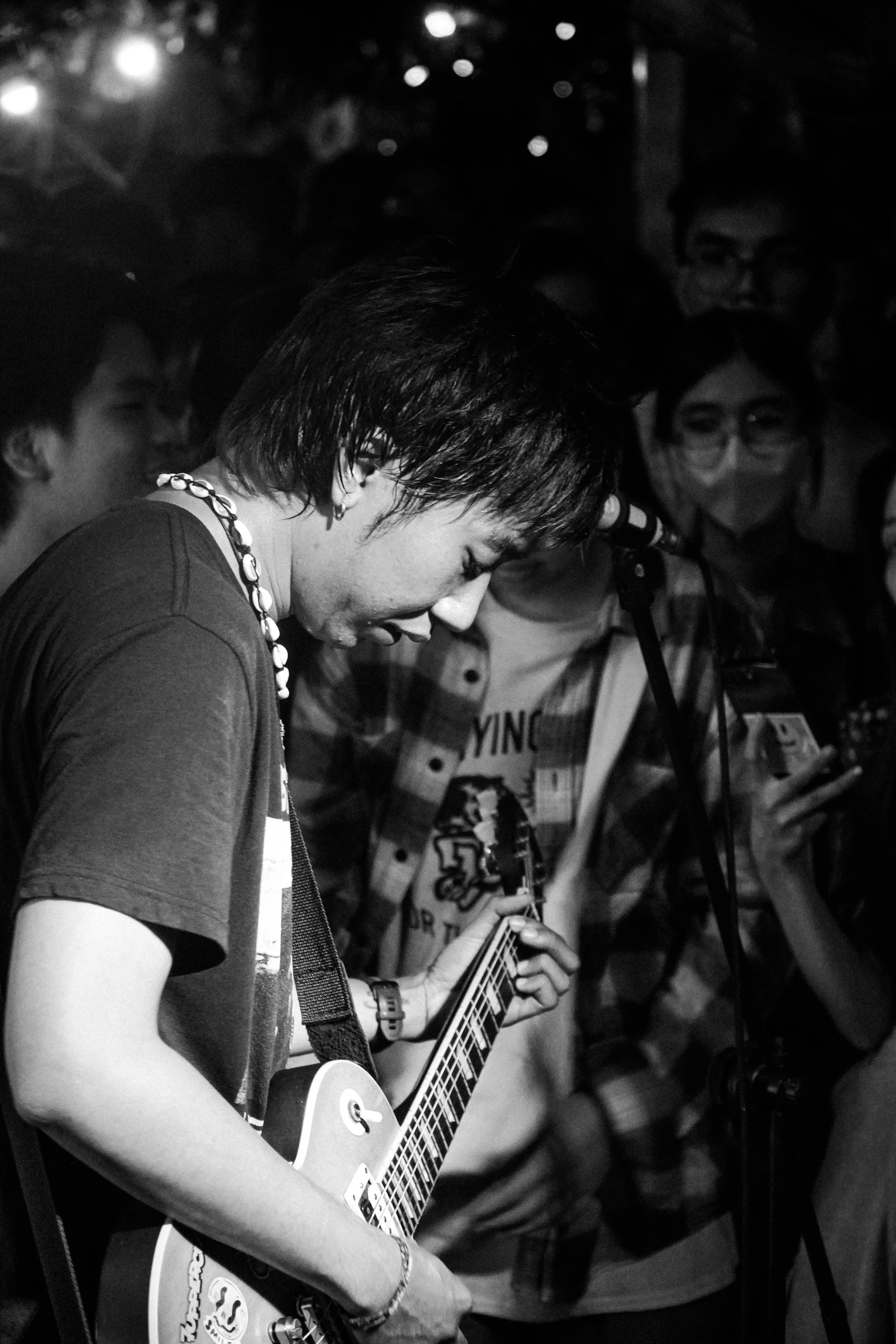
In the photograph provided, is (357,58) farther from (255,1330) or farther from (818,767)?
(255,1330)

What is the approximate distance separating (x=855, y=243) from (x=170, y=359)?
6.81 feet

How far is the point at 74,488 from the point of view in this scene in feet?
7.54

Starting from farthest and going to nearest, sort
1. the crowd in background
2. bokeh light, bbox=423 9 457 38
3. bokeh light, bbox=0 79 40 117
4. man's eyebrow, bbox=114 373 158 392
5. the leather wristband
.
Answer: bokeh light, bbox=423 9 457 38
bokeh light, bbox=0 79 40 117
man's eyebrow, bbox=114 373 158 392
the crowd in background
the leather wristband

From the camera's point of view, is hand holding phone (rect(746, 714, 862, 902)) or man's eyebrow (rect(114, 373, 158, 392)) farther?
man's eyebrow (rect(114, 373, 158, 392))

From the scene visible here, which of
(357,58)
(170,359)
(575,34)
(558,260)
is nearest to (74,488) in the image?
(170,359)

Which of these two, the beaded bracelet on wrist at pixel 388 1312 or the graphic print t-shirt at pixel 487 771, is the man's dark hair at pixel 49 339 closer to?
the graphic print t-shirt at pixel 487 771

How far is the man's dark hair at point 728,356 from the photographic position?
100 inches

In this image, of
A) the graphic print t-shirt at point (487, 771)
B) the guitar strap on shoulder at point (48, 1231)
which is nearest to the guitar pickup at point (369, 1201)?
the guitar strap on shoulder at point (48, 1231)

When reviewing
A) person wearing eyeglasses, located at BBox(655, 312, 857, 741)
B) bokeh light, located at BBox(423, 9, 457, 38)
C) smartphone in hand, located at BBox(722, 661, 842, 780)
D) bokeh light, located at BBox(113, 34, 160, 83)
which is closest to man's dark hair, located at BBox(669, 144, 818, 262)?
person wearing eyeglasses, located at BBox(655, 312, 857, 741)

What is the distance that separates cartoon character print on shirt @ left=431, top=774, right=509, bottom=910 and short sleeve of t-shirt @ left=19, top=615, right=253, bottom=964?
3.69ft

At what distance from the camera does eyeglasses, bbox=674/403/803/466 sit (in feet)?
8.33

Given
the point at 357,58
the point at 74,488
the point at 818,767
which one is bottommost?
the point at 818,767

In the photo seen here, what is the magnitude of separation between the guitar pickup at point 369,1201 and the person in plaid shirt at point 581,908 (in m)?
0.61

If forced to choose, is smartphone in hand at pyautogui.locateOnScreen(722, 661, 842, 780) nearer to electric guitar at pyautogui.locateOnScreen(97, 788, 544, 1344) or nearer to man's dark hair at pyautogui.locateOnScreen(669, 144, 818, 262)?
electric guitar at pyautogui.locateOnScreen(97, 788, 544, 1344)
